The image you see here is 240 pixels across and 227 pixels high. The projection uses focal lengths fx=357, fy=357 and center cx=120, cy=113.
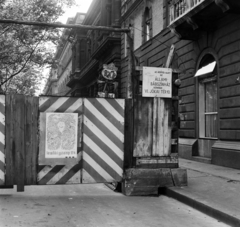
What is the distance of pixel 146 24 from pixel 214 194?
1496cm

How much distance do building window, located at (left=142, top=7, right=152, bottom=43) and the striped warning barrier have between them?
43.3ft

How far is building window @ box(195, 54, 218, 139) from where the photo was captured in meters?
12.9

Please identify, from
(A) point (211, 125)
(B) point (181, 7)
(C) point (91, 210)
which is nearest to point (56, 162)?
(C) point (91, 210)

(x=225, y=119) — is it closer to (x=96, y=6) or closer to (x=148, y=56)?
(x=148, y=56)

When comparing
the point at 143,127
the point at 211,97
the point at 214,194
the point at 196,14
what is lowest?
the point at 214,194

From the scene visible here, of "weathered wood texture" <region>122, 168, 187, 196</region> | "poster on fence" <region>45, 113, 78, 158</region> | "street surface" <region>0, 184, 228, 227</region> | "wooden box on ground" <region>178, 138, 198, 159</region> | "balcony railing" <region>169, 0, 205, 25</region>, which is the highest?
"balcony railing" <region>169, 0, 205, 25</region>

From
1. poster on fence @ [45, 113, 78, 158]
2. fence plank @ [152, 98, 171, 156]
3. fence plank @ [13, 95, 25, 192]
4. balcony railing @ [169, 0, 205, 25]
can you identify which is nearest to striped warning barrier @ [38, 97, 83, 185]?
poster on fence @ [45, 113, 78, 158]

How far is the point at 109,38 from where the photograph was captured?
2523cm

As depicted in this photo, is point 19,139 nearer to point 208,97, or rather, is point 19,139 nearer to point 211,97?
point 211,97

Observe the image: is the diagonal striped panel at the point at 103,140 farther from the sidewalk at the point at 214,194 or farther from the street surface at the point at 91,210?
the sidewalk at the point at 214,194

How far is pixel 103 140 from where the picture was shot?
23.7ft

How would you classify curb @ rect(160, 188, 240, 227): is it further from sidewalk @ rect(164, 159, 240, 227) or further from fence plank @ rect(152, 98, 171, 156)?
fence plank @ rect(152, 98, 171, 156)

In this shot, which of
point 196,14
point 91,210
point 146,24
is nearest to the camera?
point 91,210

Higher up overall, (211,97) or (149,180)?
(211,97)
